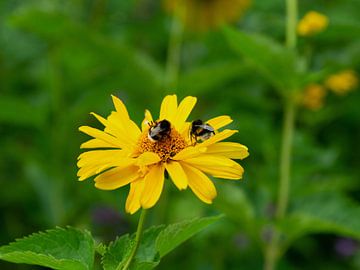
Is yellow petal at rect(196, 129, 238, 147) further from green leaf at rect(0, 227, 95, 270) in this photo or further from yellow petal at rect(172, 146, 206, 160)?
green leaf at rect(0, 227, 95, 270)

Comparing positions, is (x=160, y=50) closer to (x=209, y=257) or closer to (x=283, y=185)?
(x=209, y=257)

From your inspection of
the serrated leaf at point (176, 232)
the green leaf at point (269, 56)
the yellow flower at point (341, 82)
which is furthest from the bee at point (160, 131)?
the yellow flower at point (341, 82)

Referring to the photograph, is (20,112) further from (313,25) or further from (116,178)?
(116,178)

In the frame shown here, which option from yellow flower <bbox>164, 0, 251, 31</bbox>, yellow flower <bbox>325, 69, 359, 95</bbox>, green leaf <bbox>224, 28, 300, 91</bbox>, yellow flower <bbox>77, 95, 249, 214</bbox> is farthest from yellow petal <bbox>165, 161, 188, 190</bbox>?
yellow flower <bbox>164, 0, 251, 31</bbox>

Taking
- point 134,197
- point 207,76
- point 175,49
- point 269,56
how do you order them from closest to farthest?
point 134,197 → point 269,56 → point 207,76 → point 175,49

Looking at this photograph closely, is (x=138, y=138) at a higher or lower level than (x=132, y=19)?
lower

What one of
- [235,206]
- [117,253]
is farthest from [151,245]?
[235,206]

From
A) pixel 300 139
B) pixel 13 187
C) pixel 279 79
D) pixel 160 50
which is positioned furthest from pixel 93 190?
pixel 160 50
